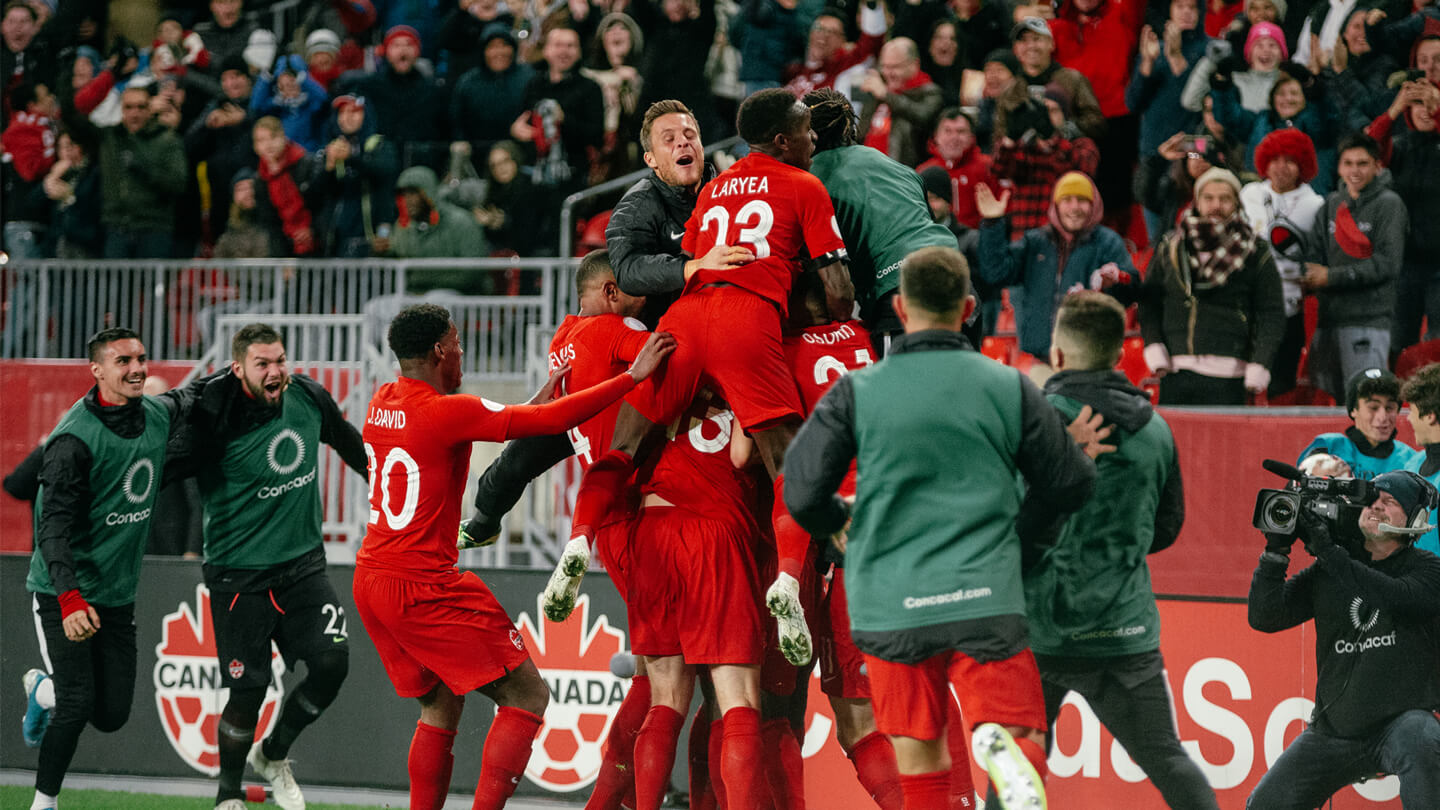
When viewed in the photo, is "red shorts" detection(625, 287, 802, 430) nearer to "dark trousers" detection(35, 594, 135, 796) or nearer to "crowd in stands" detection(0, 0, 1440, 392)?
"dark trousers" detection(35, 594, 135, 796)

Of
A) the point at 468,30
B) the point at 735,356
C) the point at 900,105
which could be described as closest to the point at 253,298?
the point at 468,30

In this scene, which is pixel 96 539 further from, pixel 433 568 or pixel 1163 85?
pixel 1163 85

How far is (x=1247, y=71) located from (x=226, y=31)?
1099 centimetres

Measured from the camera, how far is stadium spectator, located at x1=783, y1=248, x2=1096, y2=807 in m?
4.98

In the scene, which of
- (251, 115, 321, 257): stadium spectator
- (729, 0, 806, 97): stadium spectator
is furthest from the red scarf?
(729, 0, 806, 97): stadium spectator

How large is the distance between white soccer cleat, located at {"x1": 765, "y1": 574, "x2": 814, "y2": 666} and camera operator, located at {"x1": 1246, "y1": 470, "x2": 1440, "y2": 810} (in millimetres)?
2050

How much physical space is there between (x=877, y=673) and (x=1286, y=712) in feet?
12.2

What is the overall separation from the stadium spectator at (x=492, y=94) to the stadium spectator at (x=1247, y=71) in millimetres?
5926

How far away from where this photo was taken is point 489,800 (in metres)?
6.84

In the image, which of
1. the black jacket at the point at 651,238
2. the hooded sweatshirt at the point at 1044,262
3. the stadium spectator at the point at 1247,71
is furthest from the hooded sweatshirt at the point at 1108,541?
the stadium spectator at the point at 1247,71

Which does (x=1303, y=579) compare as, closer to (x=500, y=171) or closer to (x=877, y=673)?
(x=877, y=673)

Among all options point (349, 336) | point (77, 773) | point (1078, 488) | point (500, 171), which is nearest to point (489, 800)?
point (1078, 488)

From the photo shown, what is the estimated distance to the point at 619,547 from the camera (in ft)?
21.5

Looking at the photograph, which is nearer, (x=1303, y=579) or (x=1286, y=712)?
(x=1303, y=579)
